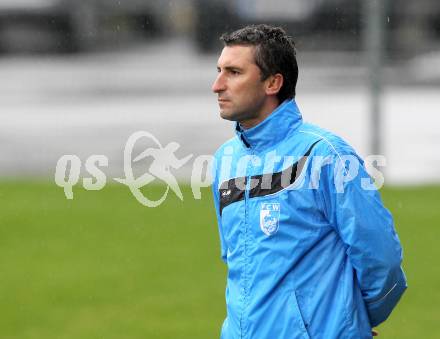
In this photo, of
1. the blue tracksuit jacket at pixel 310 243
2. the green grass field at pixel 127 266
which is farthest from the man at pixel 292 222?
the green grass field at pixel 127 266

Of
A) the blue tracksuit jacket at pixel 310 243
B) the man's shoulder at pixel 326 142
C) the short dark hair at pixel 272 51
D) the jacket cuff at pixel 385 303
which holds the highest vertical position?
the short dark hair at pixel 272 51

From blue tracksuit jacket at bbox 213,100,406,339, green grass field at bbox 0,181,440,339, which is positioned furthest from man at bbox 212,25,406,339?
green grass field at bbox 0,181,440,339

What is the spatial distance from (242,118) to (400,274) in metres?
0.70

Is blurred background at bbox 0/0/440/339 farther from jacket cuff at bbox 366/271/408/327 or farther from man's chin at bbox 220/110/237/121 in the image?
man's chin at bbox 220/110/237/121

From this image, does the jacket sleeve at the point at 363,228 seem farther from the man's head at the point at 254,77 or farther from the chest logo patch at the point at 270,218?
the man's head at the point at 254,77

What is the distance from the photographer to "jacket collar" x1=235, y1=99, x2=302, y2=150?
3635 millimetres

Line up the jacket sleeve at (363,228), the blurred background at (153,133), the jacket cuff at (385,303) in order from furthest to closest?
the blurred background at (153,133), the jacket cuff at (385,303), the jacket sleeve at (363,228)

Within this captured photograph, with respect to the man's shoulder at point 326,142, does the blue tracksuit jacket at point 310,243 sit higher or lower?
lower

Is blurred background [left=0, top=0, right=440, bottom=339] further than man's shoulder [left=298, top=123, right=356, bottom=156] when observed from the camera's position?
Yes

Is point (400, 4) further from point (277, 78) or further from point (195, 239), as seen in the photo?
point (277, 78)

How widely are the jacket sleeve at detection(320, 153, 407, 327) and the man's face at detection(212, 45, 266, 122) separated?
327mm

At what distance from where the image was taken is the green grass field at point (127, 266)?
719 cm

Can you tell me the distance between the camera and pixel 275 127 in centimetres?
363

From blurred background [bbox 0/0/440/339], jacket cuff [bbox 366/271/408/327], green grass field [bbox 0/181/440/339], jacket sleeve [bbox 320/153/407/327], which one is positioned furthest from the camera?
blurred background [bbox 0/0/440/339]
